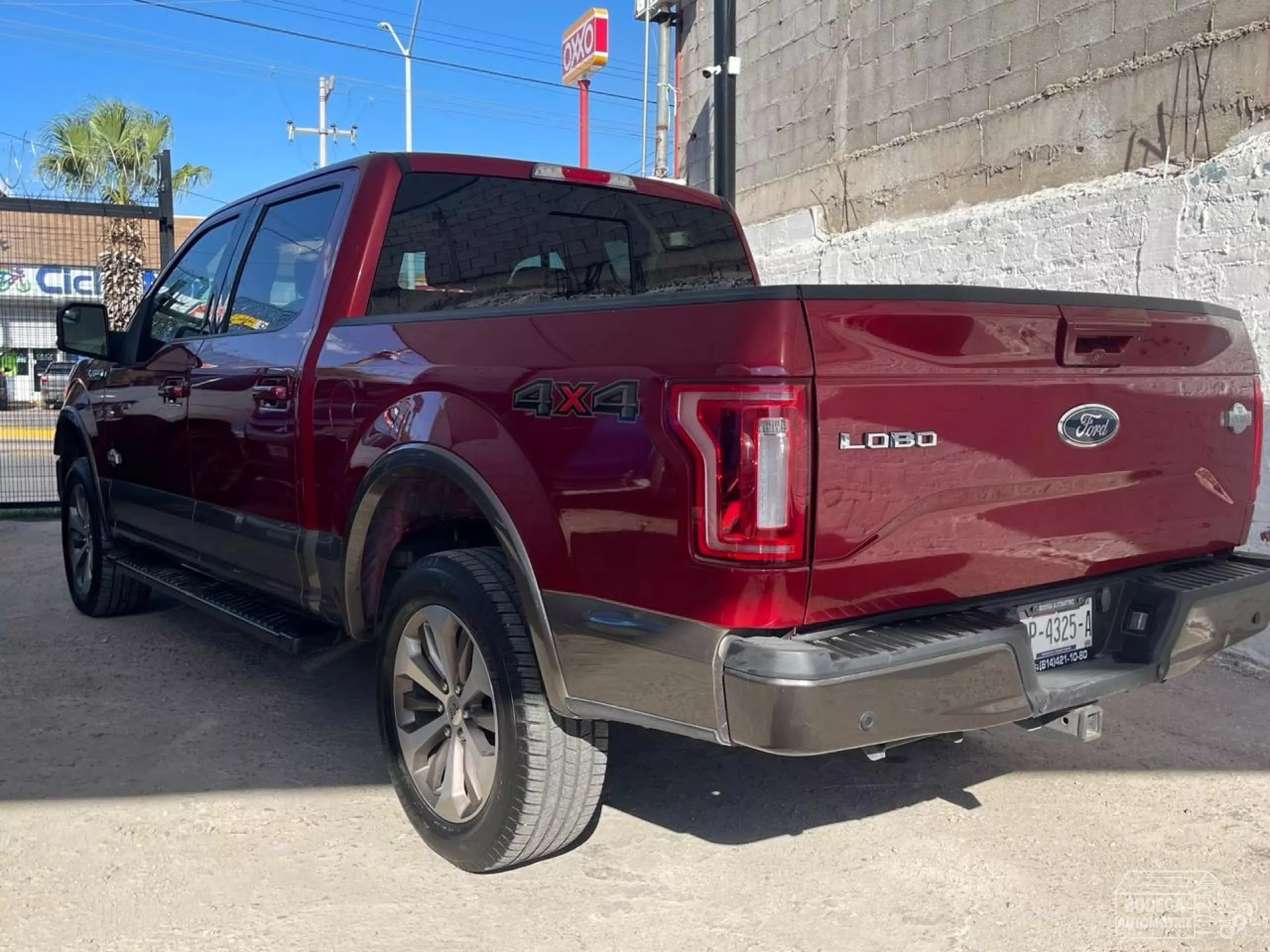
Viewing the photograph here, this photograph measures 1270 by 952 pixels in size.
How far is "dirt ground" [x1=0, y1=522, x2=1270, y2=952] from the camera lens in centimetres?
291

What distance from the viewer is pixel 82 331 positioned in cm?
534

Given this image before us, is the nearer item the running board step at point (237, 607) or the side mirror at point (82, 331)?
the running board step at point (237, 607)

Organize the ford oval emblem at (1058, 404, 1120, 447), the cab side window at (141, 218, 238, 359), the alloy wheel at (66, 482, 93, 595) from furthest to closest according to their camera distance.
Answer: the alloy wheel at (66, 482, 93, 595)
the cab side window at (141, 218, 238, 359)
the ford oval emblem at (1058, 404, 1120, 447)

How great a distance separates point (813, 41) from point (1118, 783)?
20.9 feet

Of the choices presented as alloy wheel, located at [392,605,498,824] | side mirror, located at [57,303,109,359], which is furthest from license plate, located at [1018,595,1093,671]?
side mirror, located at [57,303,109,359]

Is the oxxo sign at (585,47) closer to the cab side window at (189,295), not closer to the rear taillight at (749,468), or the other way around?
the cab side window at (189,295)

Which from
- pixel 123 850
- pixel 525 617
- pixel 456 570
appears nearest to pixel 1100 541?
pixel 525 617

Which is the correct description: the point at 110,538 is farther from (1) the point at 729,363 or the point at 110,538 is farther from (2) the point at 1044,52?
(2) the point at 1044,52

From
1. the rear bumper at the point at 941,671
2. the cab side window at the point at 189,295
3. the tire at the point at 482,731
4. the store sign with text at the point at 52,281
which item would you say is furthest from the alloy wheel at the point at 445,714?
the store sign with text at the point at 52,281

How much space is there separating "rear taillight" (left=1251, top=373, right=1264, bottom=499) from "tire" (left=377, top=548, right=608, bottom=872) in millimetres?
2100

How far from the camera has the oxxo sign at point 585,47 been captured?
1584cm

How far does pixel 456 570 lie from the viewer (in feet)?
10.2

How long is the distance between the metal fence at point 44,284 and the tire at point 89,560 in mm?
906

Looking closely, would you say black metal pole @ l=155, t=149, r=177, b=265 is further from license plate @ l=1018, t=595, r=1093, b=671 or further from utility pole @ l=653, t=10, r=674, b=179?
license plate @ l=1018, t=595, r=1093, b=671
